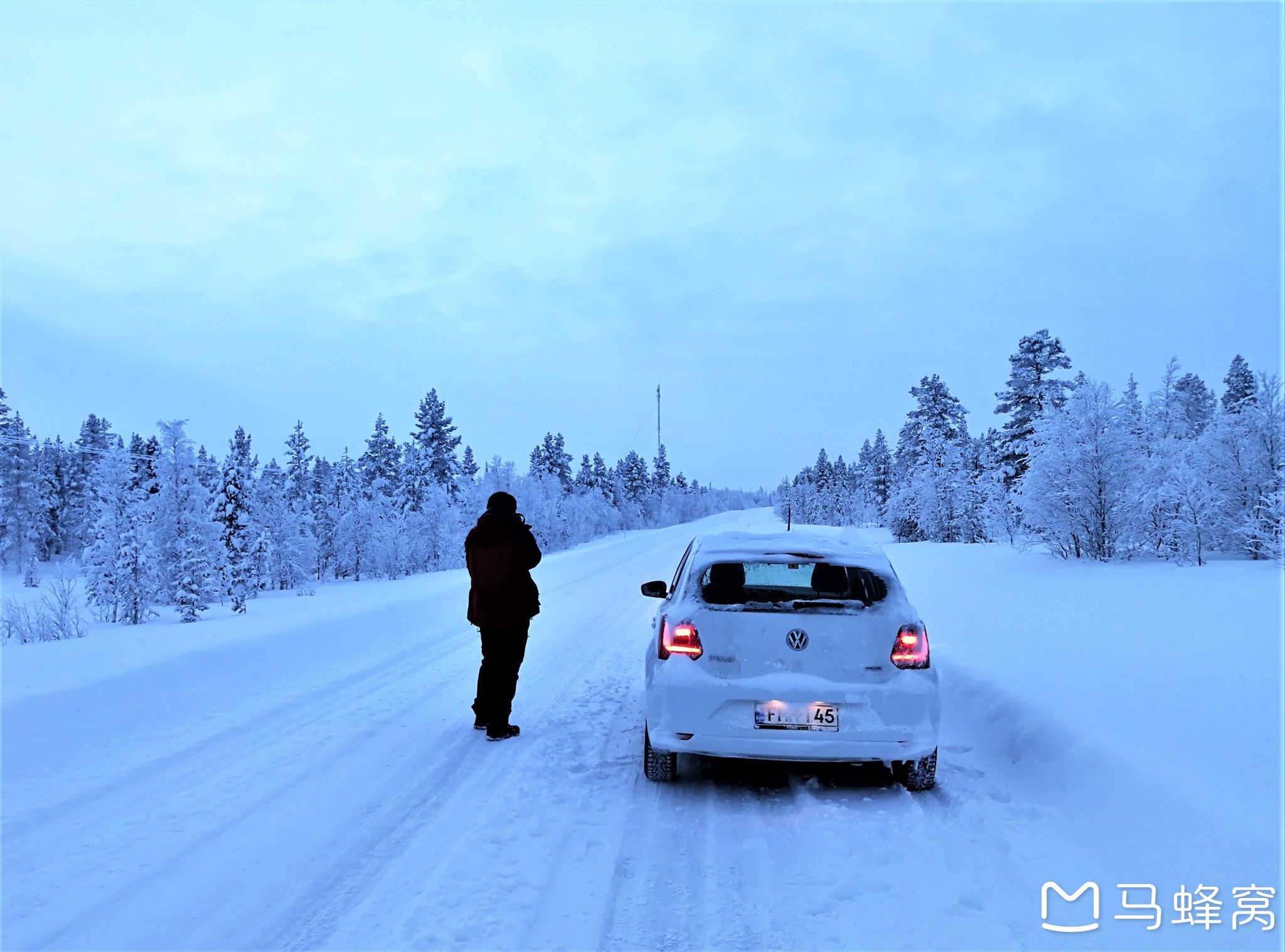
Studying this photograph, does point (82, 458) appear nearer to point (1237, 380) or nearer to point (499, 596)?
point (499, 596)

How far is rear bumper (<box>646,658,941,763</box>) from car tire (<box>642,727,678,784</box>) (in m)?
0.33

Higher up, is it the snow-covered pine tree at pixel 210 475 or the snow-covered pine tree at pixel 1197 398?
the snow-covered pine tree at pixel 1197 398

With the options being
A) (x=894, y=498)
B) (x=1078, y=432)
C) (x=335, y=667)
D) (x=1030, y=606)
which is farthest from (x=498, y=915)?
(x=894, y=498)

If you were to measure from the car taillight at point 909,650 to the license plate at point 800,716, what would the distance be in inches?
20.9

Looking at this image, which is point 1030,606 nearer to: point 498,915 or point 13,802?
point 498,915

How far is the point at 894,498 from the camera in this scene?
44375mm

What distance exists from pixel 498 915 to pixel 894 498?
44.2m

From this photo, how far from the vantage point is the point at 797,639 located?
4.72 m

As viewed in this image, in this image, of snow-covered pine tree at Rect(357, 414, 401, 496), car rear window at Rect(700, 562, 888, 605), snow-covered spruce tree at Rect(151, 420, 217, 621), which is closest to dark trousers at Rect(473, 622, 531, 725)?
car rear window at Rect(700, 562, 888, 605)

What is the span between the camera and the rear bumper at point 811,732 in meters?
4.61

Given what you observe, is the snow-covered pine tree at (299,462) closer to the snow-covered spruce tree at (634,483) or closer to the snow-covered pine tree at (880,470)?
the snow-covered spruce tree at (634,483)

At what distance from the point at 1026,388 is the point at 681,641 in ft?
129

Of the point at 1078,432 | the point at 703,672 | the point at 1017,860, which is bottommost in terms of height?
the point at 1017,860

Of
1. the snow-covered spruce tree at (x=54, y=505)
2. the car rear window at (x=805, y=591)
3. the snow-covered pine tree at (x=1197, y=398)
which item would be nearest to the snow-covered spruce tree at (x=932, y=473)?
the snow-covered pine tree at (x=1197, y=398)
